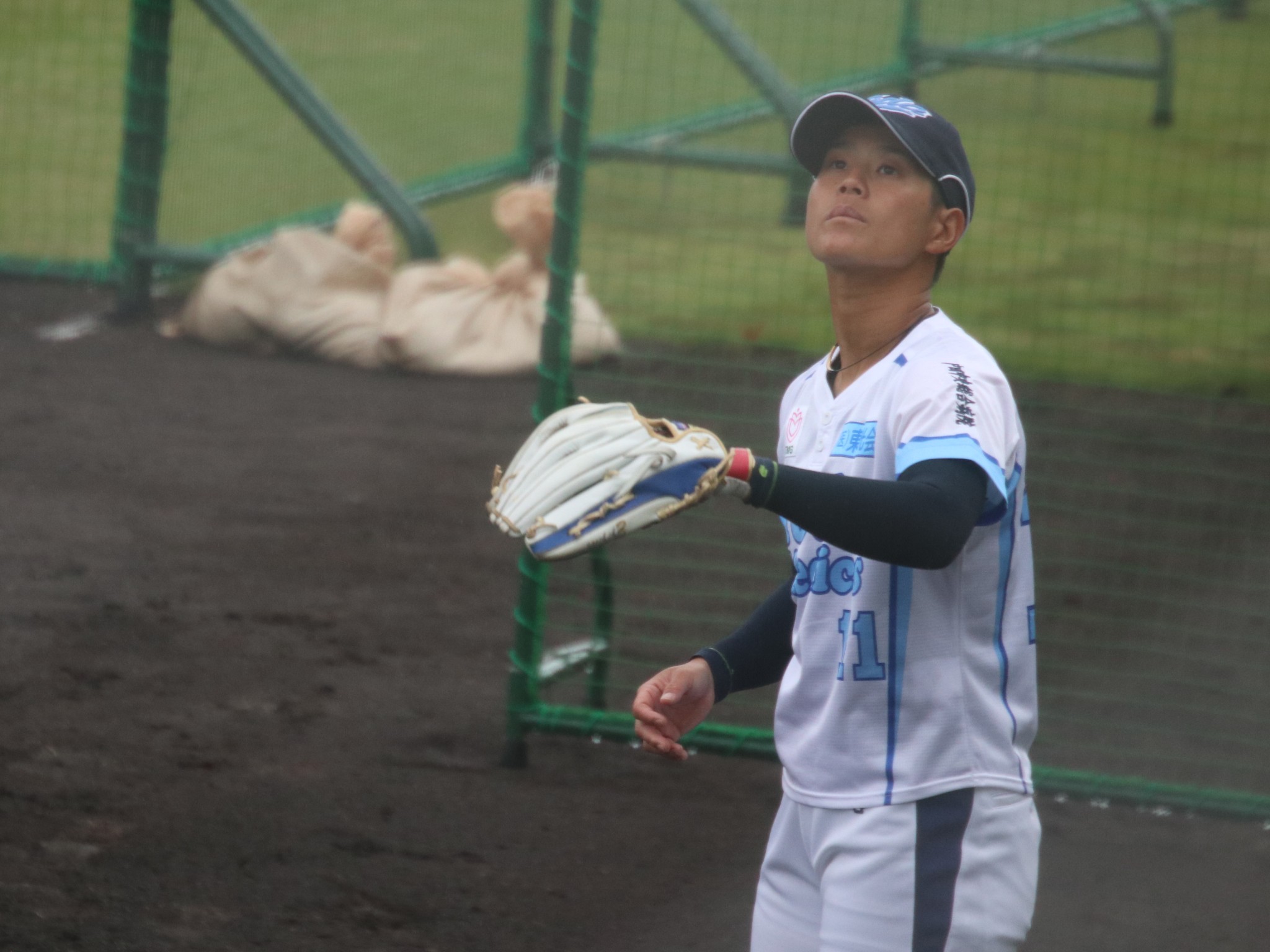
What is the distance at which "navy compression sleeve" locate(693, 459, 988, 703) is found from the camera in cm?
188

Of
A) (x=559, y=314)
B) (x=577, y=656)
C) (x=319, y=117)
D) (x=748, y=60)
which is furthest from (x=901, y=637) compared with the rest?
(x=748, y=60)

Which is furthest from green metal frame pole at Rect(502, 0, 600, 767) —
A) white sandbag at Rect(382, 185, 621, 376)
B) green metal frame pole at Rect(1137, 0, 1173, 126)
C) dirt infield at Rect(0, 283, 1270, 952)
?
green metal frame pole at Rect(1137, 0, 1173, 126)

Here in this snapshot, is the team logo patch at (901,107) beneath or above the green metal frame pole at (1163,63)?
beneath

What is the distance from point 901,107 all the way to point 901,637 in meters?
0.73

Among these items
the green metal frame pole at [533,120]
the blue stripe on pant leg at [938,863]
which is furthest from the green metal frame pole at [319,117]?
the blue stripe on pant leg at [938,863]

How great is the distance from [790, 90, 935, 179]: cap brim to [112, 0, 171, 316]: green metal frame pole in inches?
287

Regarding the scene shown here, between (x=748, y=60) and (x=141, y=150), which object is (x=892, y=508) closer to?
(x=141, y=150)

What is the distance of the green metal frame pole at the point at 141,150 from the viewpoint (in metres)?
8.83

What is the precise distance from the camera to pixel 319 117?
941 cm

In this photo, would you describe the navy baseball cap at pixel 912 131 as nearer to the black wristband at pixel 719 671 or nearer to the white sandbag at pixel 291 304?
the black wristband at pixel 719 671

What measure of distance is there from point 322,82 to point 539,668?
8.67 m

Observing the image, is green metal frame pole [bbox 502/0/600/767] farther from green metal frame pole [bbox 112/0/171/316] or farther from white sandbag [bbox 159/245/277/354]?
green metal frame pole [bbox 112/0/171/316]

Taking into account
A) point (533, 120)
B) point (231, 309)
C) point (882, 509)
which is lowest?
point (882, 509)

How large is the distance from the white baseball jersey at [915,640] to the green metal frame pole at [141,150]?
751 cm
